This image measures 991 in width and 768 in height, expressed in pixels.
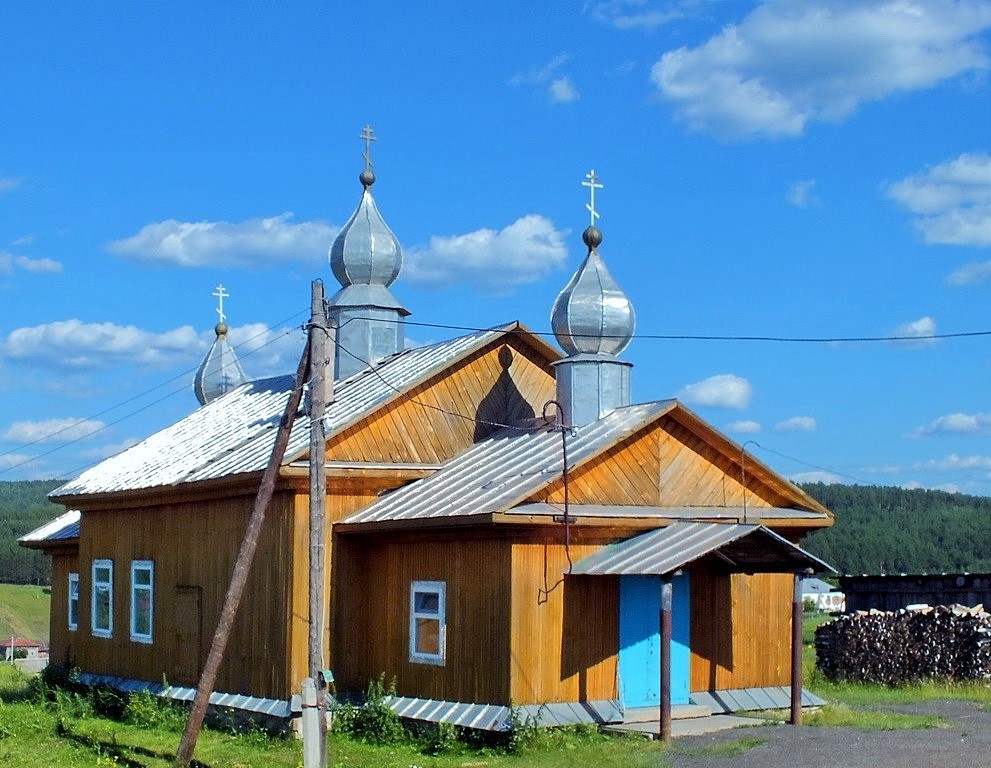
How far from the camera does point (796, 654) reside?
1734 cm

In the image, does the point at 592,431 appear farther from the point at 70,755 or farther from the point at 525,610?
the point at 70,755

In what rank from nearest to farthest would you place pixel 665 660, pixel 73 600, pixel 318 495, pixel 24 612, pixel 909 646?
pixel 318 495 < pixel 665 660 < pixel 909 646 < pixel 73 600 < pixel 24 612

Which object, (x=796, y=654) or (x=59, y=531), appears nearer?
(x=796, y=654)

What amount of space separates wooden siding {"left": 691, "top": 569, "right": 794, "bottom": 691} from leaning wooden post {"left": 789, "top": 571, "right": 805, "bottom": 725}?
0.80 m

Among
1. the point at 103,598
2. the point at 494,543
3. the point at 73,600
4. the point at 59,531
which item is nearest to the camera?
the point at 494,543

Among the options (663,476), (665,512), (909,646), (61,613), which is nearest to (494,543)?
(665,512)

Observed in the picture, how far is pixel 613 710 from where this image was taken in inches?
663

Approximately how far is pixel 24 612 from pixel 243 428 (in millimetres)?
79271

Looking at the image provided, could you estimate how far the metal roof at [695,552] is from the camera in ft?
53.4

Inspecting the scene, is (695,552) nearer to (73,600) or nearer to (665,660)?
(665,660)

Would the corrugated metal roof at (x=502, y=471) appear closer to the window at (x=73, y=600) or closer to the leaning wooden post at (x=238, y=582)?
the leaning wooden post at (x=238, y=582)

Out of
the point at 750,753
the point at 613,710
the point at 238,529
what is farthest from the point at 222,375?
the point at 750,753

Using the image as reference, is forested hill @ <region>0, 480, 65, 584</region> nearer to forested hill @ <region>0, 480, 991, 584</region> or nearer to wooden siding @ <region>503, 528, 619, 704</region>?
forested hill @ <region>0, 480, 991, 584</region>

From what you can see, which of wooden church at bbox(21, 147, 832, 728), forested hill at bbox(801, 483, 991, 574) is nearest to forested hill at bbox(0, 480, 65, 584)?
forested hill at bbox(801, 483, 991, 574)
